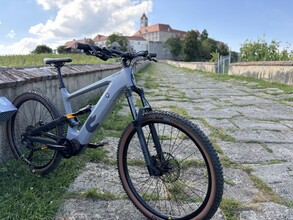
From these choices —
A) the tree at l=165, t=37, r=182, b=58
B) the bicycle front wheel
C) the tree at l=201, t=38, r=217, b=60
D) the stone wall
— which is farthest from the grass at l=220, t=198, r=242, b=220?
the stone wall

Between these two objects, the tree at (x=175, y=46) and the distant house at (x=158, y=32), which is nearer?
the tree at (x=175, y=46)

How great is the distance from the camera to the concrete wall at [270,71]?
8.31 metres

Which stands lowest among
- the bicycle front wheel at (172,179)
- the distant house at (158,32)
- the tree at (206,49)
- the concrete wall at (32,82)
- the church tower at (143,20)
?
the bicycle front wheel at (172,179)

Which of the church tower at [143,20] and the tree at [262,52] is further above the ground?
the church tower at [143,20]

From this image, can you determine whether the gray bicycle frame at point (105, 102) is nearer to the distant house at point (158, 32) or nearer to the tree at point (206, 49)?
the tree at point (206, 49)

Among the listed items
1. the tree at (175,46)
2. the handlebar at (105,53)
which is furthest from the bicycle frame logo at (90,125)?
the tree at (175,46)

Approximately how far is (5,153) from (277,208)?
7.18 ft

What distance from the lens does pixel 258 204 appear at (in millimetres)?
1975

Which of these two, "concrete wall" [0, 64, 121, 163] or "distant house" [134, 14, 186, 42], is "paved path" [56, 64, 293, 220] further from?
"distant house" [134, 14, 186, 42]

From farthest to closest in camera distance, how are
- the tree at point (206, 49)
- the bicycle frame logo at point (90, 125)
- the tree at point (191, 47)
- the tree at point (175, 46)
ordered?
the tree at point (175, 46) → the tree at point (206, 49) → the tree at point (191, 47) → the bicycle frame logo at point (90, 125)

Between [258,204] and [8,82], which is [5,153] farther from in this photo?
[258,204]

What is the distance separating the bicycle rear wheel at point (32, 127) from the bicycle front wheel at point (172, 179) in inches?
27.0

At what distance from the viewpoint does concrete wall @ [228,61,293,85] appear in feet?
27.3

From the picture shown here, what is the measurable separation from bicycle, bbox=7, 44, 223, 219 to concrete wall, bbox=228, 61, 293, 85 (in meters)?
6.86
